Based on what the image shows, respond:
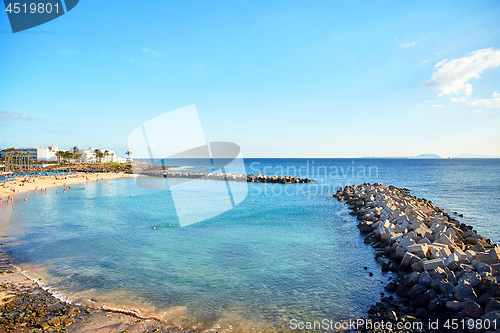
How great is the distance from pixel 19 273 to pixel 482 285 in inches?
687

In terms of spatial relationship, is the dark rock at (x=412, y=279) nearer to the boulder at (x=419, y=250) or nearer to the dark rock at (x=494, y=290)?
the boulder at (x=419, y=250)

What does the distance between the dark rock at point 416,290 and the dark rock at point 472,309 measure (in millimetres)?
1598

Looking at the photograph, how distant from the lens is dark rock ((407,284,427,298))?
877 centimetres

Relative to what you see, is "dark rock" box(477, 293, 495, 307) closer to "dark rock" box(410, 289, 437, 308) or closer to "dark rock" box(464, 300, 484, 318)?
"dark rock" box(464, 300, 484, 318)

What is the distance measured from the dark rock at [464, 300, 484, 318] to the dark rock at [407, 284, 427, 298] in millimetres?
1598

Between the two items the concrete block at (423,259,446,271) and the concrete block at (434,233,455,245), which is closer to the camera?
the concrete block at (423,259,446,271)

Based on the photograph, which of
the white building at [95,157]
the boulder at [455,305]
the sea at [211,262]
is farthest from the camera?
the white building at [95,157]

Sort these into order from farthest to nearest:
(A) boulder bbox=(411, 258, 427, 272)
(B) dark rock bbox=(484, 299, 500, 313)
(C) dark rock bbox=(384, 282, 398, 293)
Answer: (A) boulder bbox=(411, 258, 427, 272), (C) dark rock bbox=(384, 282, 398, 293), (B) dark rock bbox=(484, 299, 500, 313)

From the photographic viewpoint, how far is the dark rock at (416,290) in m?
8.77

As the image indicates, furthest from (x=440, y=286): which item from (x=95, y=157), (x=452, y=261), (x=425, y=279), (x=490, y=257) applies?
(x=95, y=157)

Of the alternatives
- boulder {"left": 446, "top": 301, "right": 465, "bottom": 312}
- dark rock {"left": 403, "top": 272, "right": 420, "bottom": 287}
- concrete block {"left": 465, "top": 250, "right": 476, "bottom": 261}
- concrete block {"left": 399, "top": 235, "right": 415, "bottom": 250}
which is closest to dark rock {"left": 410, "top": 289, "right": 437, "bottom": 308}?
boulder {"left": 446, "top": 301, "right": 465, "bottom": 312}

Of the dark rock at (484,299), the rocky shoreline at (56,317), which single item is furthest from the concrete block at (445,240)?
the rocky shoreline at (56,317)

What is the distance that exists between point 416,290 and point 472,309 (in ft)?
6.04

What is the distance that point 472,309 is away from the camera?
7078 mm
